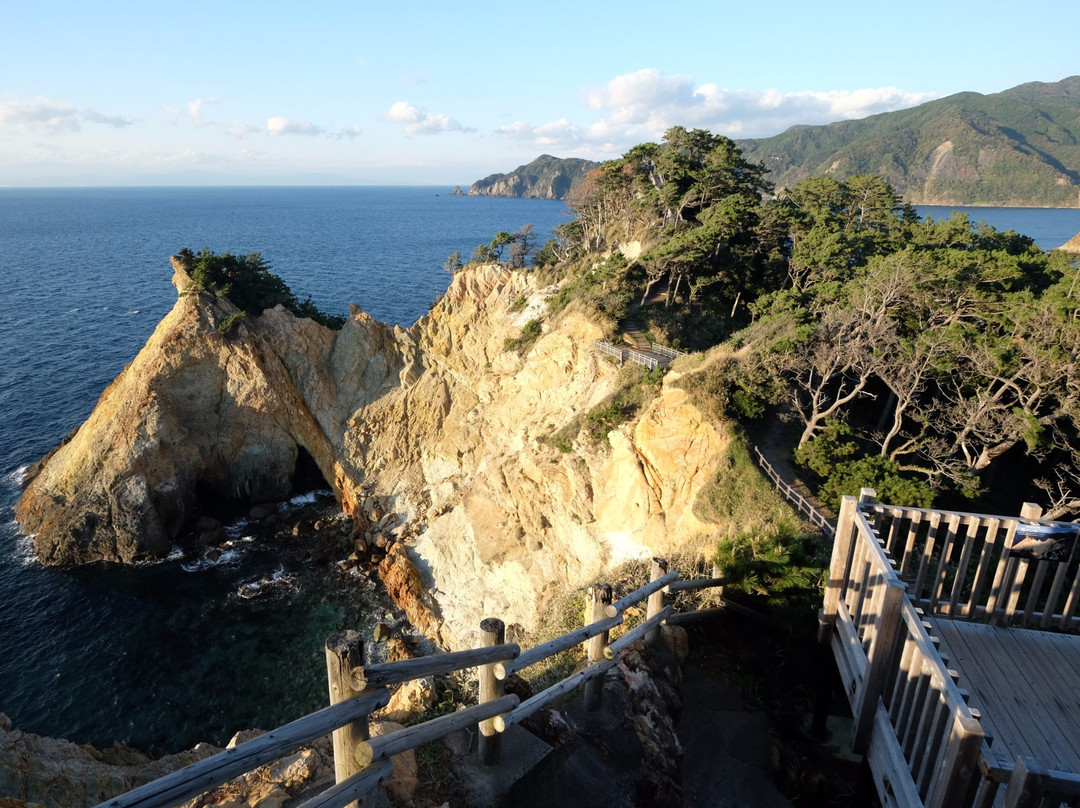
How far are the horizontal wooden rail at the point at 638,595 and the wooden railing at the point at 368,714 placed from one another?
3cm

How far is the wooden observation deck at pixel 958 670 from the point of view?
4.49m

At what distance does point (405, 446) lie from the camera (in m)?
33.5

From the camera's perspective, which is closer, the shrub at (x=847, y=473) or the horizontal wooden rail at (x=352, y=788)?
the horizontal wooden rail at (x=352, y=788)

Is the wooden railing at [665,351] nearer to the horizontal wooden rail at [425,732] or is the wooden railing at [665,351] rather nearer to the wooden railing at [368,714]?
the wooden railing at [368,714]

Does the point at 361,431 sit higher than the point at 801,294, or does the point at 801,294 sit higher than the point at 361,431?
the point at 801,294

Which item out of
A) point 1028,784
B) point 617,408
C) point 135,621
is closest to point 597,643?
point 1028,784

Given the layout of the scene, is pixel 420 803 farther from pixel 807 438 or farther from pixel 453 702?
pixel 807 438

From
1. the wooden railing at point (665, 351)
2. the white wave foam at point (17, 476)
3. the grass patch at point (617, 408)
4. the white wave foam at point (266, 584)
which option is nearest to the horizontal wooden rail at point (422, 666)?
the grass patch at point (617, 408)

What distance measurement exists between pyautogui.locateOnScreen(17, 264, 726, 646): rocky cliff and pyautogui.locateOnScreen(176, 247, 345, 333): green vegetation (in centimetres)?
102

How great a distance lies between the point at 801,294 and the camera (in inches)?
1083

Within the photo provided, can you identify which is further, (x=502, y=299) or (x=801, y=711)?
(x=502, y=299)

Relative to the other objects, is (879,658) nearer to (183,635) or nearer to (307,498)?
(183,635)

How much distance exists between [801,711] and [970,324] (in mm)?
17316

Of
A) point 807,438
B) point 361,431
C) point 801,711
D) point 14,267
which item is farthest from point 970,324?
point 14,267
